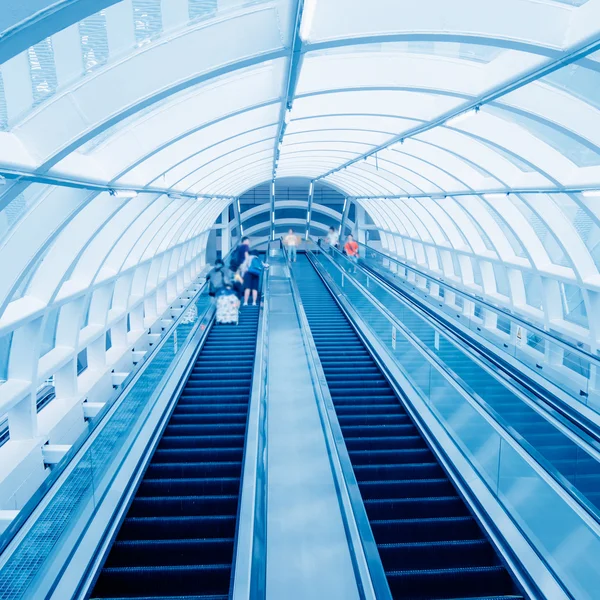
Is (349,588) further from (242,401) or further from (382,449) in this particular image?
(242,401)

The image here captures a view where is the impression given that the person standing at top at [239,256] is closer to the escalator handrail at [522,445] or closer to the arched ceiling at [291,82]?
the arched ceiling at [291,82]

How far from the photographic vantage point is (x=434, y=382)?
832cm

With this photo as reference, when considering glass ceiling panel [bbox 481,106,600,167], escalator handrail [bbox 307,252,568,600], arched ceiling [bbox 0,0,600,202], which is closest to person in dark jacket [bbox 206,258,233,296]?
arched ceiling [bbox 0,0,600,202]

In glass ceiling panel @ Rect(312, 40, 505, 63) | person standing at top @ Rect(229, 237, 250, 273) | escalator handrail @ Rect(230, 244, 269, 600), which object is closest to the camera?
escalator handrail @ Rect(230, 244, 269, 600)

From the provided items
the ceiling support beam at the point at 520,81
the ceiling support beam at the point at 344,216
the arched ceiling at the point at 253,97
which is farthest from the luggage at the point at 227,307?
the ceiling support beam at the point at 344,216

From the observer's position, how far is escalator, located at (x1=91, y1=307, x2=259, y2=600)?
5043mm

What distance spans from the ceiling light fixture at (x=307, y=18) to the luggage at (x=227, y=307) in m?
9.76

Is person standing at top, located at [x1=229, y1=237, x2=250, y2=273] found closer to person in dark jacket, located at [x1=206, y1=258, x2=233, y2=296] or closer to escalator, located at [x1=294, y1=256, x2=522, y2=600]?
person in dark jacket, located at [x1=206, y1=258, x2=233, y2=296]

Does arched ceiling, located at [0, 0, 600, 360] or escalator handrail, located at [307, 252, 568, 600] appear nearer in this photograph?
escalator handrail, located at [307, 252, 568, 600]

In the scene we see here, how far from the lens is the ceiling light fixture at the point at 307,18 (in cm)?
496

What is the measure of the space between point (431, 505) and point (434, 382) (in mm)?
2348

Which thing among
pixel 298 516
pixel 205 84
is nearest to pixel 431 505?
pixel 298 516

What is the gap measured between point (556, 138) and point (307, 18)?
11.3 m

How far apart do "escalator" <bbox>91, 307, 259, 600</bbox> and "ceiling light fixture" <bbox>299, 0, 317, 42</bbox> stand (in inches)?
187
